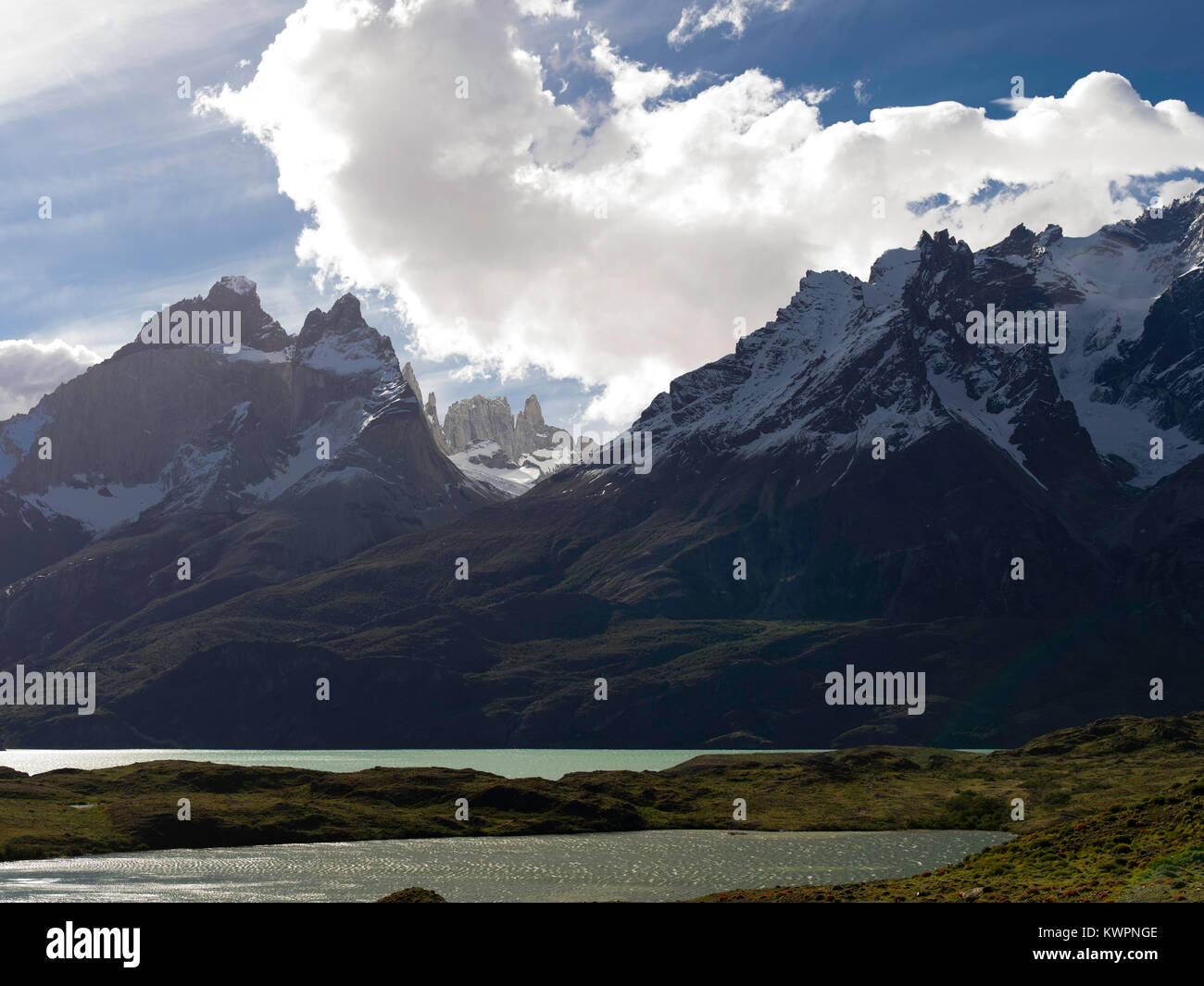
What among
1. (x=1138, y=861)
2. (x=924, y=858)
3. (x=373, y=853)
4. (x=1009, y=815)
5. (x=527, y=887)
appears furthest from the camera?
(x=1009, y=815)

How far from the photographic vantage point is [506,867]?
5034 inches

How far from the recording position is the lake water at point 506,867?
108 m

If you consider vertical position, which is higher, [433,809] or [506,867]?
[433,809]

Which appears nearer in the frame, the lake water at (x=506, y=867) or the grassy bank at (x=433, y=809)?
the lake water at (x=506, y=867)

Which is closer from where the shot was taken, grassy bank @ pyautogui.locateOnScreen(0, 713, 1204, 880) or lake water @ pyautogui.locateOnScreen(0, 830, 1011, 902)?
lake water @ pyautogui.locateOnScreen(0, 830, 1011, 902)

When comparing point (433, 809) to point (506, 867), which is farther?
point (433, 809)

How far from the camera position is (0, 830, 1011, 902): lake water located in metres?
108
